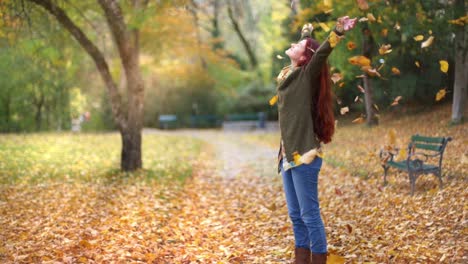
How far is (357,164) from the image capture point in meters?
10.1

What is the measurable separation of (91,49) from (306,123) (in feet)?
22.3

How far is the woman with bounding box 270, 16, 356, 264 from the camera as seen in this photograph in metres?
3.74

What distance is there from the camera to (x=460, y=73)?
768 centimetres

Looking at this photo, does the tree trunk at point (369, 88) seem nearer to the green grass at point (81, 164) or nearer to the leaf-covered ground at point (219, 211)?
the leaf-covered ground at point (219, 211)

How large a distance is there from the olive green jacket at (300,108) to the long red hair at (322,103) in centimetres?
4

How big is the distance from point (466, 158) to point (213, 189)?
468 centimetres

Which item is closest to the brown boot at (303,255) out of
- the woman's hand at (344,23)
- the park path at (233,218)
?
the park path at (233,218)

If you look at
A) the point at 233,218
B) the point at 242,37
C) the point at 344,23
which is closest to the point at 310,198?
the point at 344,23

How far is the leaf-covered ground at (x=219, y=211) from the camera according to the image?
15.9 ft

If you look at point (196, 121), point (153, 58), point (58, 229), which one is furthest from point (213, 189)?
point (196, 121)

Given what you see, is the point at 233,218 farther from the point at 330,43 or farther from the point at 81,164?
the point at 81,164

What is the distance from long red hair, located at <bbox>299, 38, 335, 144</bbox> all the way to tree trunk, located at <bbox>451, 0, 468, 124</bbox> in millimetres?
4666

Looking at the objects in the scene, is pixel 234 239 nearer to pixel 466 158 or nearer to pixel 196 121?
pixel 466 158

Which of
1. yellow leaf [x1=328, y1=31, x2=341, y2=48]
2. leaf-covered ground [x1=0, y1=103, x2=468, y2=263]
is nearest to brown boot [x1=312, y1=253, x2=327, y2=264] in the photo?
leaf-covered ground [x1=0, y1=103, x2=468, y2=263]
